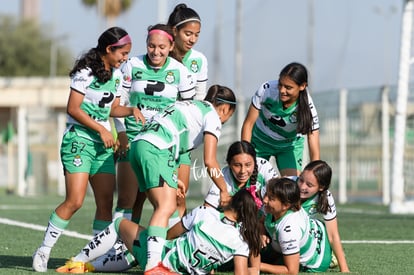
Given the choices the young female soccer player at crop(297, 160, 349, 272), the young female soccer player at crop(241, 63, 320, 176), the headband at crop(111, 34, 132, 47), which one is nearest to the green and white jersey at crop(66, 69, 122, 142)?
the headband at crop(111, 34, 132, 47)

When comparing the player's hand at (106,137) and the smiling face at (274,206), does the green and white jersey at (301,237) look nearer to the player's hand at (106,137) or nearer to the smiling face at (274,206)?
the smiling face at (274,206)

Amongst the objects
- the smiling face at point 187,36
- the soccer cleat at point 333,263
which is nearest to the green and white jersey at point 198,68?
the smiling face at point 187,36

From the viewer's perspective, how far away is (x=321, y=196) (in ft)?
27.1

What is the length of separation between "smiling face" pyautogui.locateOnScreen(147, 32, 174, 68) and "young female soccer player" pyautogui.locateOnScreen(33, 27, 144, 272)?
7.4 inches

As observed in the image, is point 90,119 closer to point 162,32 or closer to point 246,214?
point 162,32

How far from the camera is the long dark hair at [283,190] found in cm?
764

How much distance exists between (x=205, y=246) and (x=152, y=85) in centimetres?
190

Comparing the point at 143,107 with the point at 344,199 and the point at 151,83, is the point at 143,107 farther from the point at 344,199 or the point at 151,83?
the point at 344,199

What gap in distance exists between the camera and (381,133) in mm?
19953

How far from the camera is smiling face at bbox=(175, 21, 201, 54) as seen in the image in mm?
8891

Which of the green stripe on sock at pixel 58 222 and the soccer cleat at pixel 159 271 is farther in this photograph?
the green stripe on sock at pixel 58 222

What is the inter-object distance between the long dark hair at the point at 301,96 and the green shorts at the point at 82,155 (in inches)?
62.2

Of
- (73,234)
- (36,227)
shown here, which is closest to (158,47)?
(73,234)

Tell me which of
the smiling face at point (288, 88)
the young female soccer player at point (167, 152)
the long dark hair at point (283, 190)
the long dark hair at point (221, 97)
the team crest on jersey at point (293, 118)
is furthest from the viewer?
the team crest on jersey at point (293, 118)
